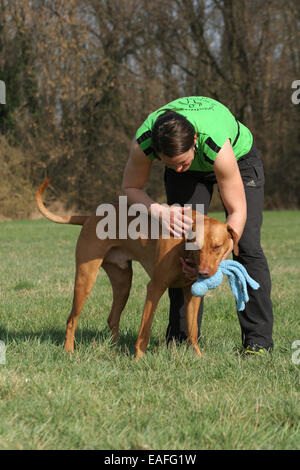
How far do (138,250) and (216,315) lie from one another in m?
1.46

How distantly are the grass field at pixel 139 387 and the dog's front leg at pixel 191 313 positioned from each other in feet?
0.51

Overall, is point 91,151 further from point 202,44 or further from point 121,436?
point 121,436

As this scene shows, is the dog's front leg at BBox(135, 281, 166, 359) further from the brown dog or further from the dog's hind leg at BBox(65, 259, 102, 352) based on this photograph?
the dog's hind leg at BBox(65, 259, 102, 352)

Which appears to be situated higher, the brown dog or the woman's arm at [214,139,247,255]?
the woman's arm at [214,139,247,255]

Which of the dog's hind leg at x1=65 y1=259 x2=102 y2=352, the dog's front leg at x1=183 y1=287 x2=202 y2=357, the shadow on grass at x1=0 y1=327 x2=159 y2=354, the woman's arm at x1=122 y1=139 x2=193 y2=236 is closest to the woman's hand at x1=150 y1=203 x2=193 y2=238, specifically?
the woman's arm at x1=122 y1=139 x2=193 y2=236

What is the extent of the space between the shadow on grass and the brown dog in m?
0.10

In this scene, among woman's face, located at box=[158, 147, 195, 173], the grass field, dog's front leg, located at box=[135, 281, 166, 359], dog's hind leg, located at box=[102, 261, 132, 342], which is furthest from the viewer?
dog's hind leg, located at box=[102, 261, 132, 342]

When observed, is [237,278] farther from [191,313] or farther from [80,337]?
[80,337]

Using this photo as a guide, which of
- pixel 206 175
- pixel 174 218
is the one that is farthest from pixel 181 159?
pixel 206 175

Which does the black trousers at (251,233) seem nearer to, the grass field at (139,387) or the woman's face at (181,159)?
the grass field at (139,387)

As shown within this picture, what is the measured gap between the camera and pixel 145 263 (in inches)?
156

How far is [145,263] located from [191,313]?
483 millimetres

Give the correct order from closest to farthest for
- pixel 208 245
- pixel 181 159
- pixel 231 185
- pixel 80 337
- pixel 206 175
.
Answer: pixel 181 159 < pixel 208 245 < pixel 231 185 < pixel 206 175 < pixel 80 337

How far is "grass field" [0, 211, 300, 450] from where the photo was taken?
2389mm
